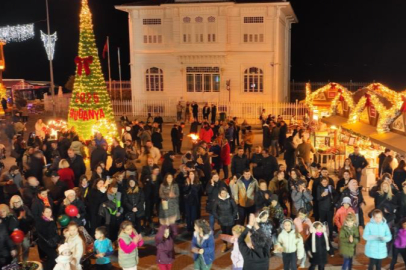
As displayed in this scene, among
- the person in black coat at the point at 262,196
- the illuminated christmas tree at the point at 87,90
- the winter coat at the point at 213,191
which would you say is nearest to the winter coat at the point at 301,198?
the person in black coat at the point at 262,196

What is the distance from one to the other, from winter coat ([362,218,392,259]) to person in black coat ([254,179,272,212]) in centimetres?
213

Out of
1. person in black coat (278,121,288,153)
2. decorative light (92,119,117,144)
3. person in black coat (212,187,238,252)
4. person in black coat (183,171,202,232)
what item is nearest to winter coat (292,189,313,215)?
person in black coat (212,187,238,252)

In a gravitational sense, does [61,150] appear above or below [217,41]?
below

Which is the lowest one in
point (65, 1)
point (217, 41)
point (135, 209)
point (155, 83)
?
point (135, 209)

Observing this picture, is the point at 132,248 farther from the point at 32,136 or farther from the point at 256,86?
the point at 256,86

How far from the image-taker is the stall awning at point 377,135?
1195cm

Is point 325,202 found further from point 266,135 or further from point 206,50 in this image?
point 206,50

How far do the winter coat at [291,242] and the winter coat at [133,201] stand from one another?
129 inches

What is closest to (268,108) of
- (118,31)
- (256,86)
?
(256,86)

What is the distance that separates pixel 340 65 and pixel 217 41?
134 ft

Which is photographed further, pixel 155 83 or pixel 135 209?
pixel 155 83

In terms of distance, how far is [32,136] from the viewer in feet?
54.0

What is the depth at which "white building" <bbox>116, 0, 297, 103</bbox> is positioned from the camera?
98.8 ft

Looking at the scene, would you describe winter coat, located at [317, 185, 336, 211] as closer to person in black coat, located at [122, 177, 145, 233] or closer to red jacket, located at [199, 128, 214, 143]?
person in black coat, located at [122, 177, 145, 233]
